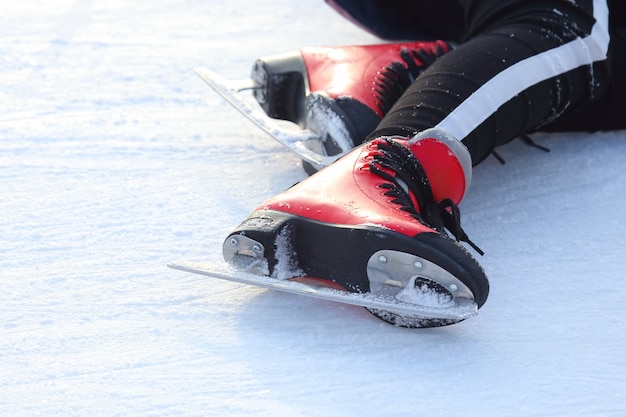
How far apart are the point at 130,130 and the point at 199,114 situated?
14 cm

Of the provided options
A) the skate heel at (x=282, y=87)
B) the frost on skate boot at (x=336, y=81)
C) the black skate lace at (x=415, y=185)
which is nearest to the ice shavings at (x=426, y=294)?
the black skate lace at (x=415, y=185)

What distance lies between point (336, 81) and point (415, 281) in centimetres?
51

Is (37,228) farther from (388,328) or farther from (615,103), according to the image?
(615,103)

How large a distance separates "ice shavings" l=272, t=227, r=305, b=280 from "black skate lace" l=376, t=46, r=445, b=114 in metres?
0.40

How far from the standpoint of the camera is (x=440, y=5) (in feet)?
5.36

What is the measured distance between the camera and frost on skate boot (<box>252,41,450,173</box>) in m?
1.32

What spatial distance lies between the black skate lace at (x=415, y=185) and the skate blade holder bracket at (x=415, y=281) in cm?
12

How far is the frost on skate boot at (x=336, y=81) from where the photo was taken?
1315mm

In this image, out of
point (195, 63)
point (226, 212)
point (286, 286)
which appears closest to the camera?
point (286, 286)

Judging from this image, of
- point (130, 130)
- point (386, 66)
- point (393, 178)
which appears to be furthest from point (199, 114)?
point (393, 178)

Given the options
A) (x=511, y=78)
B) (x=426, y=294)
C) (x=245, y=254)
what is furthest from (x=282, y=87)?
(x=426, y=294)

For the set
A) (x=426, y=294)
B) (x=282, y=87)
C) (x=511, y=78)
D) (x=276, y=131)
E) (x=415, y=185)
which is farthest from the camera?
(x=282, y=87)

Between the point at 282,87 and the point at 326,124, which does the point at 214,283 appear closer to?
the point at 326,124

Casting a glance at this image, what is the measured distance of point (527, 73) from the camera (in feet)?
4.09
